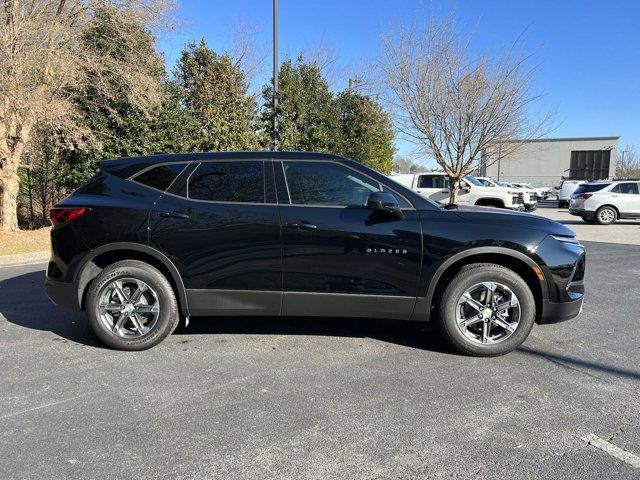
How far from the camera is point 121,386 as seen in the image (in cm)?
347

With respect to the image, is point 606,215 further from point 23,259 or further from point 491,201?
point 23,259

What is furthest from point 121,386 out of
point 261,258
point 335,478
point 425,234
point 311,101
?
point 311,101

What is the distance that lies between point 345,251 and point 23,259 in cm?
765

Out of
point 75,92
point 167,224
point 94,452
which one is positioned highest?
point 75,92

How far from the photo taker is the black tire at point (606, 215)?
18359 mm

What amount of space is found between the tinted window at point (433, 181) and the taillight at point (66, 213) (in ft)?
50.6

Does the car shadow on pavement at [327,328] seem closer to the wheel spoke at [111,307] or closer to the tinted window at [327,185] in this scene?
the wheel spoke at [111,307]

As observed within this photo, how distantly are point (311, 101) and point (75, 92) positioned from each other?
780 cm

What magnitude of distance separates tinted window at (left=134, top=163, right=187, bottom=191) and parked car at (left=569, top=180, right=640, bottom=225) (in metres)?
18.5

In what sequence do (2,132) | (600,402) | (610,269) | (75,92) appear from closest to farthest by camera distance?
(600,402) < (610,269) < (2,132) < (75,92)

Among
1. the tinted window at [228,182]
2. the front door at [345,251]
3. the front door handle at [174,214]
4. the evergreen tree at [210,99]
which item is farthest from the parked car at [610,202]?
the front door handle at [174,214]

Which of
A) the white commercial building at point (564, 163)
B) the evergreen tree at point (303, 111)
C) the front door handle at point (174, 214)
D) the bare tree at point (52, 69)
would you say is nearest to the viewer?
the front door handle at point (174, 214)

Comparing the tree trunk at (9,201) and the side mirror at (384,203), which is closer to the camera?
the side mirror at (384,203)

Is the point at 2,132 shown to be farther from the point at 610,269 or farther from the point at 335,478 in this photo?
the point at 610,269
